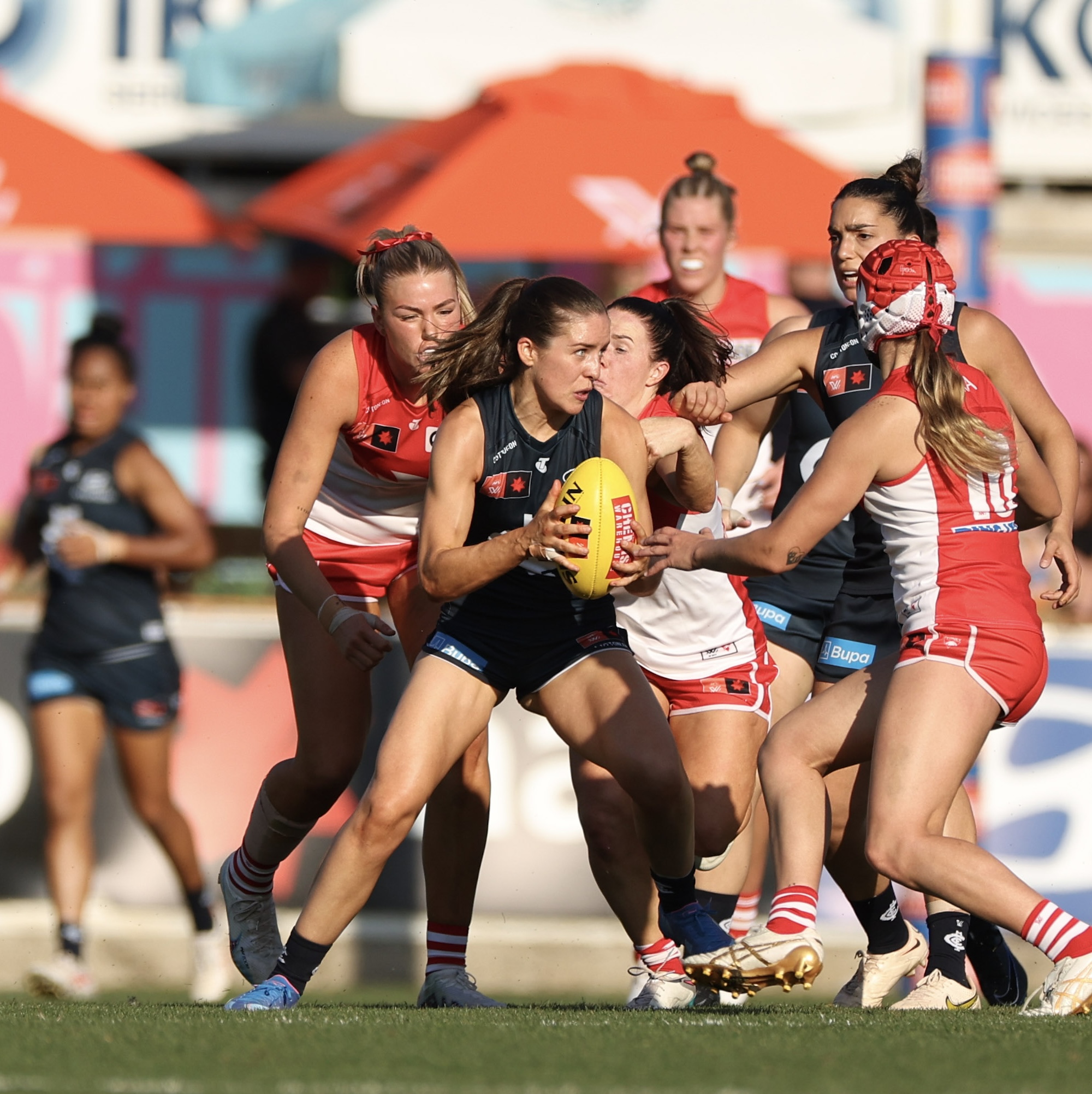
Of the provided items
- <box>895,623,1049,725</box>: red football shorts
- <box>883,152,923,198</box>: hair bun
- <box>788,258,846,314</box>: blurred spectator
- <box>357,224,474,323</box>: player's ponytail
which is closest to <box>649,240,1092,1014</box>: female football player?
<box>895,623,1049,725</box>: red football shorts

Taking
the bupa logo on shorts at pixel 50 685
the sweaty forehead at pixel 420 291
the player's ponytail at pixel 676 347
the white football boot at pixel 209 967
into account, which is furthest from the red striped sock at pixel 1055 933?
the bupa logo on shorts at pixel 50 685

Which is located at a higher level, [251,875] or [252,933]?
[251,875]

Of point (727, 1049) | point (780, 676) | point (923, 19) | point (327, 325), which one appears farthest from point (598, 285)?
point (727, 1049)

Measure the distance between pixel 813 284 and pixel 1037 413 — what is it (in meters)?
4.41

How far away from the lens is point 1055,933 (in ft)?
17.1

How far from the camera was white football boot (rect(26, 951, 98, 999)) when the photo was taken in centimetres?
780

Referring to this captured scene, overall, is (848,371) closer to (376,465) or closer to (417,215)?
(376,465)

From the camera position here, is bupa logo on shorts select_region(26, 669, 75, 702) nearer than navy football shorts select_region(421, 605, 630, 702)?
No

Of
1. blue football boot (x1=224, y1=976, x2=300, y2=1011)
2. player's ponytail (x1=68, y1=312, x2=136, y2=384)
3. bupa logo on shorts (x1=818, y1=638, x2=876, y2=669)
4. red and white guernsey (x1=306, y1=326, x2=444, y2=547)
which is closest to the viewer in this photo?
blue football boot (x1=224, y1=976, x2=300, y2=1011)

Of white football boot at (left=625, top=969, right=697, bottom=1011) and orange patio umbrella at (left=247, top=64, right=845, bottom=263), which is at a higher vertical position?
orange patio umbrella at (left=247, top=64, right=845, bottom=263)

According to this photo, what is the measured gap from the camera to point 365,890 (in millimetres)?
5488

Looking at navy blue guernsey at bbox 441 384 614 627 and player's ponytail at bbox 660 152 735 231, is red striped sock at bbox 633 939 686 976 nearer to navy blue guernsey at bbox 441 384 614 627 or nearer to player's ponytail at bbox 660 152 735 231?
navy blue guernsey at bbox 441 384 614 627

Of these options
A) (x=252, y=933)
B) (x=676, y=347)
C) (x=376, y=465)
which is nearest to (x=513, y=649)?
(x=376, y=465)

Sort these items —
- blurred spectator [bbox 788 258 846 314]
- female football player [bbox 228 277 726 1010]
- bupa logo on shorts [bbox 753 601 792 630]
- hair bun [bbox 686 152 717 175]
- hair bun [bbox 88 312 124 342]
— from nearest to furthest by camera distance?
1. female football player [bbox 228 277 726 1010]
2. bupa logo on shorts [bbox 753 601 792 630]
3. hair bun [bbox 686 152 717 175]
4. hair bun [bbox 88 312 124 342]
5. blurred spectator [bbox 788 258 846 314]
